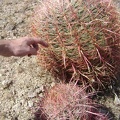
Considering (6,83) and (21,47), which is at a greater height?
(21,47)

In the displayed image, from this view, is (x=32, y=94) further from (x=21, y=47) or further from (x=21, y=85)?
(x=21, y=47)

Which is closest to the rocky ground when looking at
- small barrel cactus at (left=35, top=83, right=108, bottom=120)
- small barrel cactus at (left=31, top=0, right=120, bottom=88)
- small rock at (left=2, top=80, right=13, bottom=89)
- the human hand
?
small rock at (left=2, top=80, right=13, bottom=89)

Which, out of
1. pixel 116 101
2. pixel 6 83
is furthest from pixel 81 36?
pixel 6 83

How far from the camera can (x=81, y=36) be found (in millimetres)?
2541

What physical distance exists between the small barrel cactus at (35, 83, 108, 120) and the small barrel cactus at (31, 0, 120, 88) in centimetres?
28

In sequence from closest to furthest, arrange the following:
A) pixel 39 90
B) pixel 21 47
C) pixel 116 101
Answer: pixel 21 47 → pixel 116 101 → pixel 39 90

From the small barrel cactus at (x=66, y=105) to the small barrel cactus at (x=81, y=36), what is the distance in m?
0.28

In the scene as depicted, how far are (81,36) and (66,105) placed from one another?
0.54 m

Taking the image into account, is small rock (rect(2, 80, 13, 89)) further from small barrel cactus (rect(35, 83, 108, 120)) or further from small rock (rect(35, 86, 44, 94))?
small barrel cactus (rect(35, 83, 108, 120))

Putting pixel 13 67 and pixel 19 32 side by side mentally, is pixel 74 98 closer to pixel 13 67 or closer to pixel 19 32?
pixel 13 67

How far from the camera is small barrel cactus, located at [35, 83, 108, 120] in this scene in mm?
2324

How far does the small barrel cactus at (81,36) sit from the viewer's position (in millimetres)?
2537

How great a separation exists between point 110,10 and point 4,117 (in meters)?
1.20

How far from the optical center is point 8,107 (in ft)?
9.57
